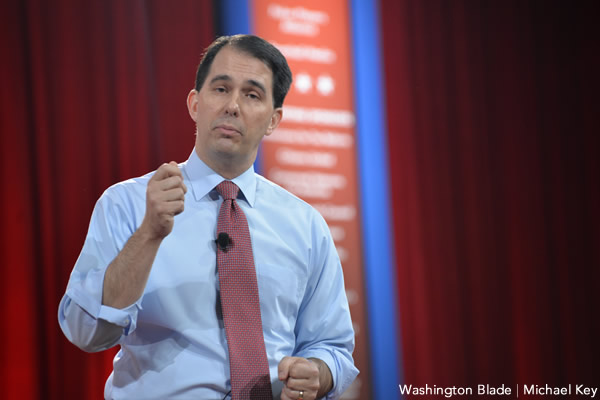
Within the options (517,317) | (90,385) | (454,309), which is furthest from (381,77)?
(90,385)

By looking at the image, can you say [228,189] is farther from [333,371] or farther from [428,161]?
[428,161]

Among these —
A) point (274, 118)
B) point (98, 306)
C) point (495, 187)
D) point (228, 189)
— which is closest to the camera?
point (98, 306)

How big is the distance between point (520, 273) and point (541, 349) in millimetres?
469

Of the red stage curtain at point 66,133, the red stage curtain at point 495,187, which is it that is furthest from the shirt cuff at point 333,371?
the red stage curtain at point 495,187

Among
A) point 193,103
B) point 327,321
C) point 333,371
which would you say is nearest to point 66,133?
point 193,103

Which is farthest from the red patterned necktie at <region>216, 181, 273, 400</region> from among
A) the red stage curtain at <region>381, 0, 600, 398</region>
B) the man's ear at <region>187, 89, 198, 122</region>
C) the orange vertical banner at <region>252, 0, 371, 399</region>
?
the red stage curtain at <region>381, 0, 600, 398</region>

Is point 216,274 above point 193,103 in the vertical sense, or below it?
below

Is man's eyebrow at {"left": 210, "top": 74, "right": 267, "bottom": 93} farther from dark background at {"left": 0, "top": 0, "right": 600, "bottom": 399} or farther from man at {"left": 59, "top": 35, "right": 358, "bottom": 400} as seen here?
dark background at {"left": 0, "top": 0, "right": 600, "bottom": 399}

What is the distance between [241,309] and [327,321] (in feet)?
0.92

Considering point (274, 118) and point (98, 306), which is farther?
point (274, 118)

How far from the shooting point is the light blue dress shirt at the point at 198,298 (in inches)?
53.1

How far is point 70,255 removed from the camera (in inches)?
107

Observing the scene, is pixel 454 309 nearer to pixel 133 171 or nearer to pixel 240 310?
pixel 133 171

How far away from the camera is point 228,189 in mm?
1626
